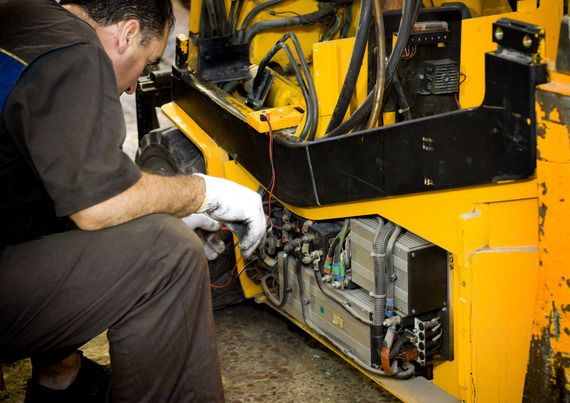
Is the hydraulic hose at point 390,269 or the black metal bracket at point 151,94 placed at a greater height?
the black metal bracket at point 151,94

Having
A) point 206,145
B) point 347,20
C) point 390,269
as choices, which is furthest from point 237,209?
point 347,20

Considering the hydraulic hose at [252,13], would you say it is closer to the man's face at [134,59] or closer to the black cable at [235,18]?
the black cable at [235,18]

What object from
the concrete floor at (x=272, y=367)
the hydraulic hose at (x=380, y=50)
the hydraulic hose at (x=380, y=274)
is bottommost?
the concrete floor at (x=272, y=367)

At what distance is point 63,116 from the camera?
5.72ft

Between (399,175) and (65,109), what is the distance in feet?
3.09

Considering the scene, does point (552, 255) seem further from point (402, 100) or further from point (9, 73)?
point (9, 73)

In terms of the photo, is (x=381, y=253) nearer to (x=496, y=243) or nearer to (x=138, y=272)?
(x=496, y=243)

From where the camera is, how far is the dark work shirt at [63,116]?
5.72 feet

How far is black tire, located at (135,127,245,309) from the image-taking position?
126 inches

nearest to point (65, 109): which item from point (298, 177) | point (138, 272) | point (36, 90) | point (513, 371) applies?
point (36, 90)

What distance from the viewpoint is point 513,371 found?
202 cm

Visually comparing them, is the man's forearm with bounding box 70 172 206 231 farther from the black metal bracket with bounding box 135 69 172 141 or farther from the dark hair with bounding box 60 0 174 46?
the black metal bracket with bounding box 135 69 172 141

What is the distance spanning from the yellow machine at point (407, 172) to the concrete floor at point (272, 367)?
0.14 meters

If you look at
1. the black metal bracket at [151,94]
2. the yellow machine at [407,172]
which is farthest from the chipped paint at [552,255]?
the black metal bracket at [151,94]
